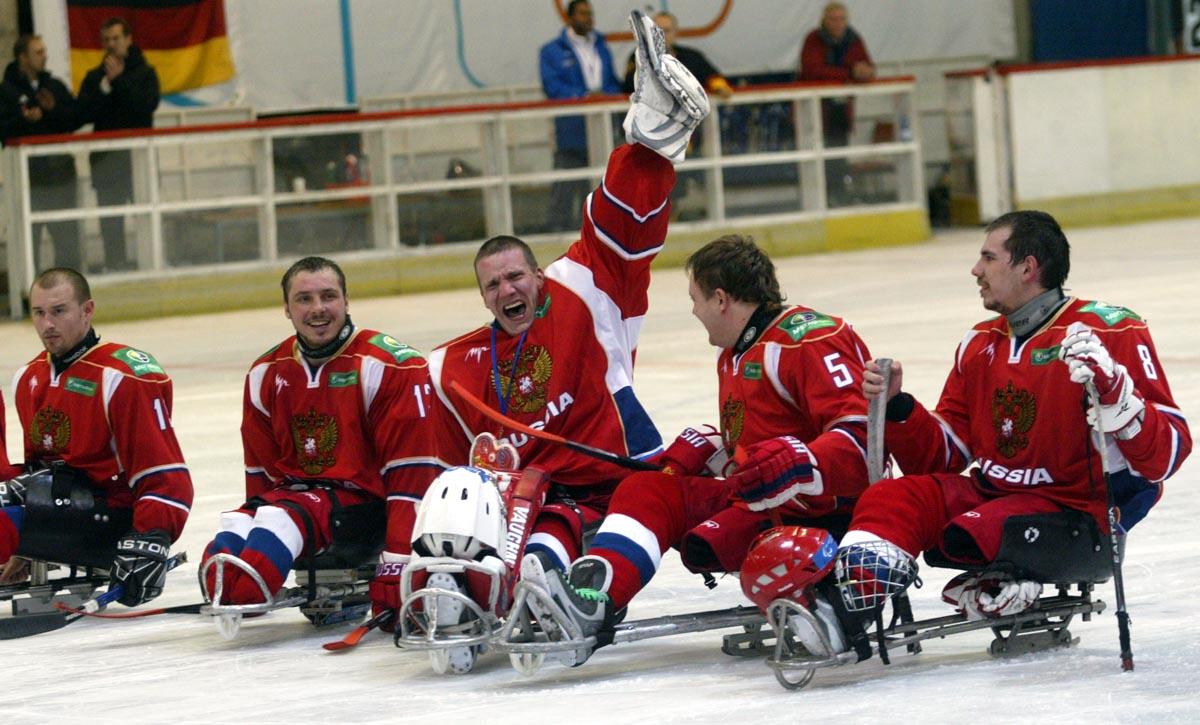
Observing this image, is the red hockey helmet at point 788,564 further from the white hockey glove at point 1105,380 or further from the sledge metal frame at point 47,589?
the sledge metal frame at point 47,589

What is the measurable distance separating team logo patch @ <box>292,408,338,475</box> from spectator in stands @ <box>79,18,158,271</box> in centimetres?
899

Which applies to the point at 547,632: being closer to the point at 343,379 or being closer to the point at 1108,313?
the point at 343,379

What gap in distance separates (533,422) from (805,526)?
0.76 metres

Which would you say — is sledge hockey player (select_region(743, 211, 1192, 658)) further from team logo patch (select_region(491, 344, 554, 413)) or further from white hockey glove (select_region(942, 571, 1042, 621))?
team logo patch (select_region(491, 344, 554, 413))

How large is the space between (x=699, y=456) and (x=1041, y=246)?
38.7 inches

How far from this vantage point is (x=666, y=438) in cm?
830

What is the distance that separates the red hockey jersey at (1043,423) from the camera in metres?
4.45

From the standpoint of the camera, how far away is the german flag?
1655cm

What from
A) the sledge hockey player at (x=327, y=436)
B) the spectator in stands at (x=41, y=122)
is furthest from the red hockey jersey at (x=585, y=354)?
the spectator in stands at (x=41, y=122)

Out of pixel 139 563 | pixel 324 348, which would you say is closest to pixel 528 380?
pixel 324 348

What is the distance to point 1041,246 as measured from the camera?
459 centimetres

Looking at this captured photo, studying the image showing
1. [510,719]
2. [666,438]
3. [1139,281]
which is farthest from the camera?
[1139,281]

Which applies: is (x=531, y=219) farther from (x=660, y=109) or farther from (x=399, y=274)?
(x=660, y=109)

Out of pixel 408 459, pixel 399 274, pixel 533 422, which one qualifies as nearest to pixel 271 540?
pixel 408 459
